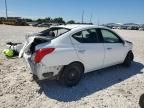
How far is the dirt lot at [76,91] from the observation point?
483 centimetres

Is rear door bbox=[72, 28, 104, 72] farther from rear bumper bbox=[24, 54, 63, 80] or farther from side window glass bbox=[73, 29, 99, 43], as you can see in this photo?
rear bumper bbox=[24, 54, 63, 80]

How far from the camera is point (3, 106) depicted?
15.1 ft

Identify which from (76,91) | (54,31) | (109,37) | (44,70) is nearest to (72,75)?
(76,91)

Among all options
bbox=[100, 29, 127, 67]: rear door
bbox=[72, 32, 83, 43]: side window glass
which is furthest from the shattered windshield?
bbox=[100, 29, 127, 67]: rear door

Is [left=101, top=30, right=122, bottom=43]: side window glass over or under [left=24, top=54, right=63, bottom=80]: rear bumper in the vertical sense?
over

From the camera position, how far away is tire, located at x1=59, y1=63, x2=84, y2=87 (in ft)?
18.2

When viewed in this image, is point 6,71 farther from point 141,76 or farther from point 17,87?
point 141,76

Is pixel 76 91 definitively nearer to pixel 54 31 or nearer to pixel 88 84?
pixel 88 84

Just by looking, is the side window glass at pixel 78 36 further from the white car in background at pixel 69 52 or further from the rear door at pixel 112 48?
the rear door at pixel 112 48

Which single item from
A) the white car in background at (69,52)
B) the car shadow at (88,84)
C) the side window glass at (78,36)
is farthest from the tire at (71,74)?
the side window glass at (78,36)

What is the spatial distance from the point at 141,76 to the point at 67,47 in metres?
2.94

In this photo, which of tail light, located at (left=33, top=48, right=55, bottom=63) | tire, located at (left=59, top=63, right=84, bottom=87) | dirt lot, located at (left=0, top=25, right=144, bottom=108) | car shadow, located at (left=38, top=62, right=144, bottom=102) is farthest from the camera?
tire, located at (left=59, top=63, right=84, bottom=87)

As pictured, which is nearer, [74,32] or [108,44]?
[74,32]

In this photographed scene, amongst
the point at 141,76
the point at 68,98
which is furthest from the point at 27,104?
the point at 141,76
